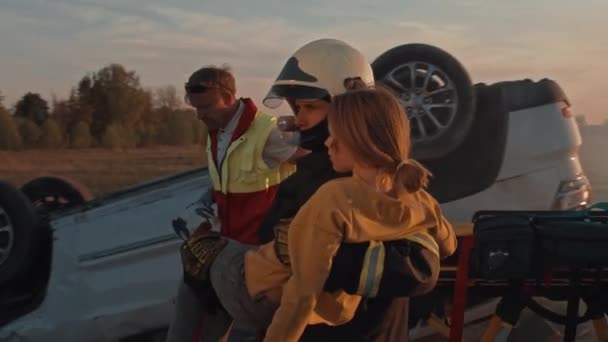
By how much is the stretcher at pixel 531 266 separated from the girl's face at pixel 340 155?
1.22m

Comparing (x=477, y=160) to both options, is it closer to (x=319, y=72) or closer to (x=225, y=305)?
(x=319, y=72)

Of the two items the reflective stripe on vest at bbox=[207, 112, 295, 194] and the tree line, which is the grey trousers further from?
the tree line

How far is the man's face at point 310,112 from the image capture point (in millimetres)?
2309

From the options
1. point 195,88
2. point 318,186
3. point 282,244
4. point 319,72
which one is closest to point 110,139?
point 195,88

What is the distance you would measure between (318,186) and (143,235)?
2.49m

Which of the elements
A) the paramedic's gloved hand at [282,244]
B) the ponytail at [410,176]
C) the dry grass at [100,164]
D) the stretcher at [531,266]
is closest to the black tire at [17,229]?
the stretcher at [531,266]

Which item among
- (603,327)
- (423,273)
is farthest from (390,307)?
(603,327)

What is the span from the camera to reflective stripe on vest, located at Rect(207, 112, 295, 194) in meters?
3.21

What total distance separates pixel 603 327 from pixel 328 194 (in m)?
1.90

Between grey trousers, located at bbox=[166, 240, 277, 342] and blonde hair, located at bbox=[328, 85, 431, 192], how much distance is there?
514 mm

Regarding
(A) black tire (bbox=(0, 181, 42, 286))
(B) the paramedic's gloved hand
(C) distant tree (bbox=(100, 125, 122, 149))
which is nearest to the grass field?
(C) distant tree (bbox=(100, 125, 122, 149))

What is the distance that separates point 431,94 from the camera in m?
4.66

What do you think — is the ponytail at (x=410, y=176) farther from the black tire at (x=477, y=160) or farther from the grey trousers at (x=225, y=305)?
the black tire at (x=477, y=160)

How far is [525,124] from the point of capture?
4.69 meters
